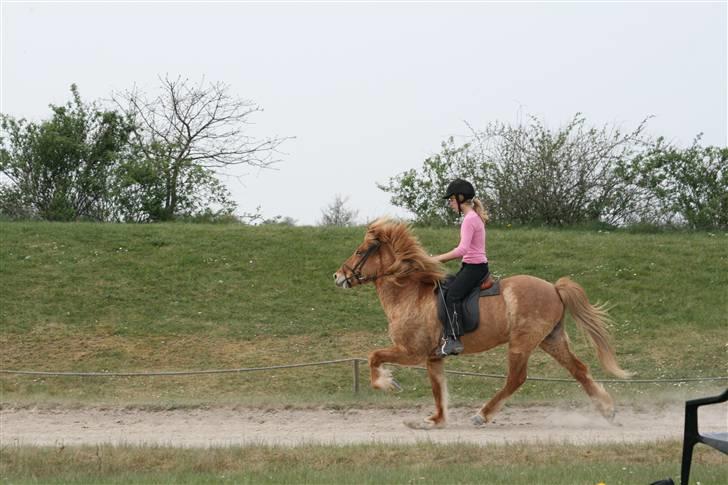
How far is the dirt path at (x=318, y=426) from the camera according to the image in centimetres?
1111

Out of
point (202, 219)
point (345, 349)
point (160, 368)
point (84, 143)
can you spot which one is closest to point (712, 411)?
point (345, 349)

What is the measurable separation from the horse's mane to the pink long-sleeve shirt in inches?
19.5

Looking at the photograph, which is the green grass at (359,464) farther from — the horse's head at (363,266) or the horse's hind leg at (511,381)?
the horse's head at (363,266)

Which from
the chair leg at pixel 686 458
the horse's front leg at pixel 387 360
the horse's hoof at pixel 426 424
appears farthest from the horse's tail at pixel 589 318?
the chair leg at pixel 686 458

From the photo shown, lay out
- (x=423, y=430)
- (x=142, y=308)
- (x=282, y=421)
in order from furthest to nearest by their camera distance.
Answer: (x=142, y=308), (x=282, y=421), (x=423, y=430)

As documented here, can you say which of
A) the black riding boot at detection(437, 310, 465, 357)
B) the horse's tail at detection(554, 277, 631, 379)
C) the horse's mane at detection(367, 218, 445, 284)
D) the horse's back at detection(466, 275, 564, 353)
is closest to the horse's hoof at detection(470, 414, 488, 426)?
the horse's back at detection(466, 275, 564, 353)

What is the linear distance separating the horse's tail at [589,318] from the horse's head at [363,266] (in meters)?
2.21

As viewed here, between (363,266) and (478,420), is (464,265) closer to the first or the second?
(363,266)

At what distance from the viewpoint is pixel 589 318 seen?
1158cm

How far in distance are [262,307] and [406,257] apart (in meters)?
10.0

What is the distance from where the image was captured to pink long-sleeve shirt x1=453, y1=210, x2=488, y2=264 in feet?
35.7

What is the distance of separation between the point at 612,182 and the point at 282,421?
1928 centimetres

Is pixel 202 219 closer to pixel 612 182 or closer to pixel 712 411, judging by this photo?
pixel 612 182

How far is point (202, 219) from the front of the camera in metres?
32.2
